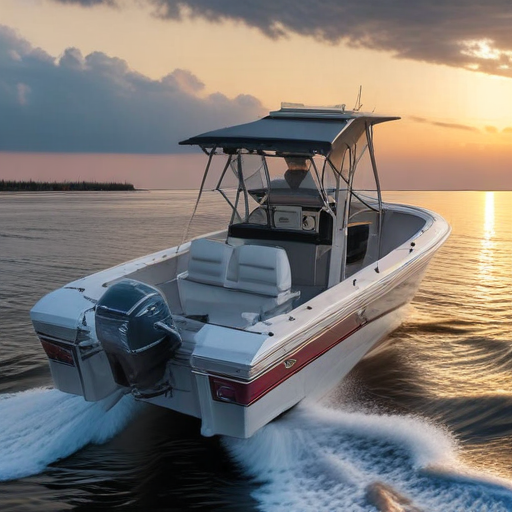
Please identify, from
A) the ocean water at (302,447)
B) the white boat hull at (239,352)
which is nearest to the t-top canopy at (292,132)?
the white boat hull at (239,352)

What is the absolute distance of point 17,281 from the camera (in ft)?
31.7

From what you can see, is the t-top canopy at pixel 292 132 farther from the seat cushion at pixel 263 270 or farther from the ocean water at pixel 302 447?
the ocean water at pixel 302 447

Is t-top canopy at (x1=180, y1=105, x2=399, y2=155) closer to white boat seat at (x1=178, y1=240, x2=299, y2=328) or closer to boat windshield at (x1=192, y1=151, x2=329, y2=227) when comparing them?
boat windshield at (x1=192, y1=151, x2=329, y2=227)

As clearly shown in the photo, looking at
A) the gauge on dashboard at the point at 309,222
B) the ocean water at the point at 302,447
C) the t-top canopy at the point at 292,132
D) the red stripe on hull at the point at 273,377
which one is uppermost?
the t-top canopy at the point at 292,132

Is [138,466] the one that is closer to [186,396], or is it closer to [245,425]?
[186,396]

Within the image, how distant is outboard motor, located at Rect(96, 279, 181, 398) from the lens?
354cm

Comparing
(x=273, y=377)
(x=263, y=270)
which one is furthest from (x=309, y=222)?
(x=273, y=377)

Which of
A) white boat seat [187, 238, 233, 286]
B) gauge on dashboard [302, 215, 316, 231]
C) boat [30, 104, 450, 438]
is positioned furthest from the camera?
gauge on dashboard [302, 215, 316, 231]

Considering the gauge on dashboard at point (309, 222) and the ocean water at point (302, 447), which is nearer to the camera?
the ocean water at point (302, 447)

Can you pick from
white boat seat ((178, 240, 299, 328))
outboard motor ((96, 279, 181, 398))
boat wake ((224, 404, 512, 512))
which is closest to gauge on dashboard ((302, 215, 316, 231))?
white boat seat ((178, 240, 299, 328))

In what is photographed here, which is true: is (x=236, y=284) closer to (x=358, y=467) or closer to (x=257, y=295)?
(x=257, y=295)

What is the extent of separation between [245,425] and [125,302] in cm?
101

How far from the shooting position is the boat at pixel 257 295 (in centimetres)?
356

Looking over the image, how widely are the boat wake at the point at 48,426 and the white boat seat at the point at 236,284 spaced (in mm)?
963
